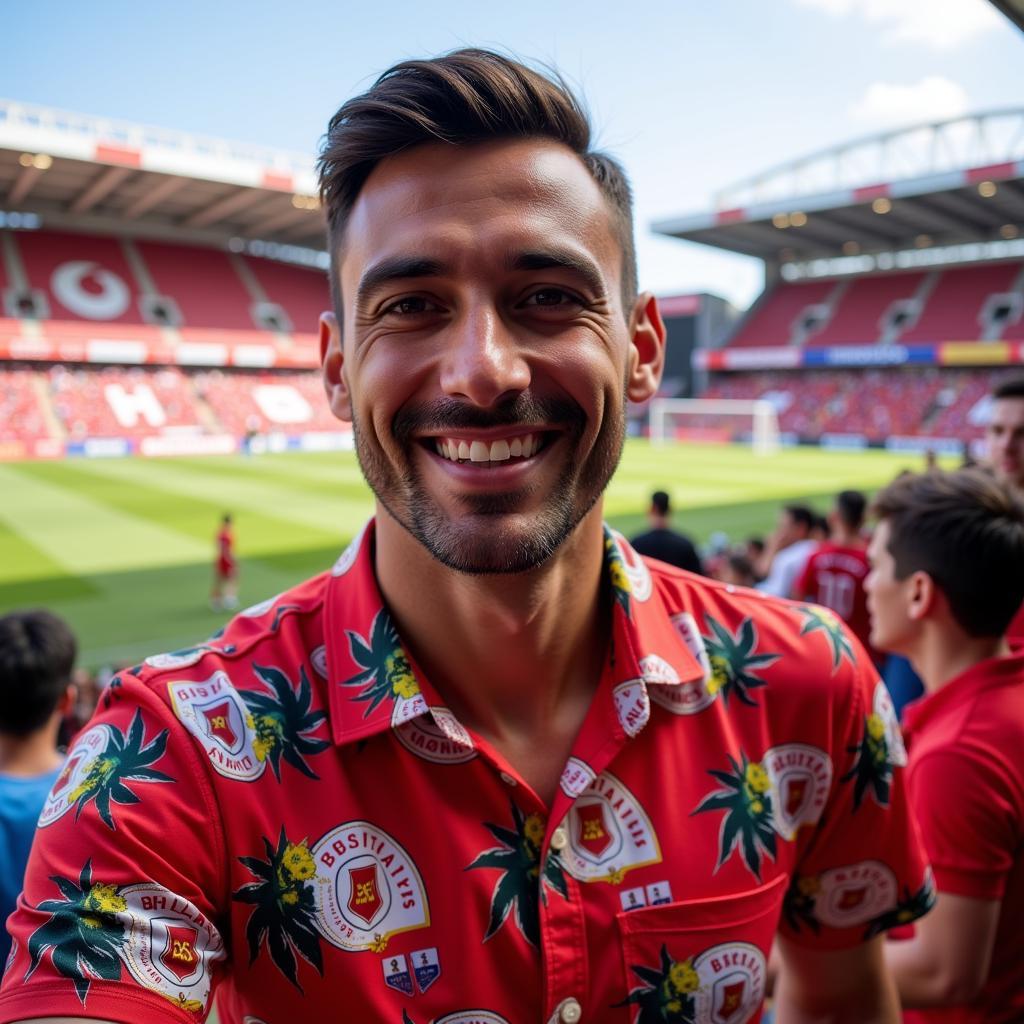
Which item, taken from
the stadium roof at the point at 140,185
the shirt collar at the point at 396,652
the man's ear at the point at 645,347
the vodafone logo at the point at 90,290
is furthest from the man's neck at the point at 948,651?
the vodafone logo at the point at 90,290

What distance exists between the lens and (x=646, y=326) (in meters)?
1.96

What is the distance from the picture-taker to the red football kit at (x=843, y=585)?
5.76m

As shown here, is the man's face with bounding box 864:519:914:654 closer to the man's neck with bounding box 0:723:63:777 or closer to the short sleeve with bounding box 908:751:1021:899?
the short sleeve with bounding box 908:751:1021:899

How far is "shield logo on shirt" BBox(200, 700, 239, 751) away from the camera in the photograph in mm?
1426

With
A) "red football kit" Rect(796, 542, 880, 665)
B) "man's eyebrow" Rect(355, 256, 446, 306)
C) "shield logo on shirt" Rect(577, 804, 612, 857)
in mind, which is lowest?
"red football kit" Rect(796, 542, 880, 665)

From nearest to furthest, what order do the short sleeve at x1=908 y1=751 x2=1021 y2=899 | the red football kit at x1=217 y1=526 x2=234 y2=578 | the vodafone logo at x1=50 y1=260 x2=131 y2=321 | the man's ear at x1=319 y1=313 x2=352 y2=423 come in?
the man's ear at x1=319 y1=313 x2=352 y2=423, the short sleeve at x1=908 y1=751 x2=1021 y2=899, the red football kit at x1=217 y1=526 x2=234 y2=578, the vodafone logo at x1=50 y1=260 x2=131 y2=321

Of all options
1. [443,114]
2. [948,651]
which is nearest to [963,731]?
[948,651]

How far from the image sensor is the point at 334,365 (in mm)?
1892

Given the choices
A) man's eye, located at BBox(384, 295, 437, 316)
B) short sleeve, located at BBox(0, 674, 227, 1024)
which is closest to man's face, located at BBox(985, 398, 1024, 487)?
man's eye, located at BBox(384, 295, 437, 316)

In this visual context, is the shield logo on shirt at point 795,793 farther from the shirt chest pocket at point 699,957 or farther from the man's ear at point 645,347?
the man's ear at point 645,347

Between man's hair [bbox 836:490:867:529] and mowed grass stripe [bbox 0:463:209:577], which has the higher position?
man's hair [bbox 836:490:867:529]

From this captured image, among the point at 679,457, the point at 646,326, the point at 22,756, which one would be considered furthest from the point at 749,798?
the point at 679,457

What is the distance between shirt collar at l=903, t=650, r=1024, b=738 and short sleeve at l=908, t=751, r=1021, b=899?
0.32 metres

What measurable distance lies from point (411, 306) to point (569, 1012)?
127cm
